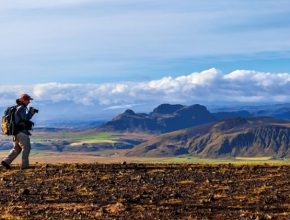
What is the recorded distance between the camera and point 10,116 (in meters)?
35.1

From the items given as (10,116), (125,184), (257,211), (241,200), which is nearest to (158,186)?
(125,184)

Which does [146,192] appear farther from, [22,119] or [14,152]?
[14,152]

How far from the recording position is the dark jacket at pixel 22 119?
35062 mm

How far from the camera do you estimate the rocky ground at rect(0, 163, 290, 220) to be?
1916 centimetres

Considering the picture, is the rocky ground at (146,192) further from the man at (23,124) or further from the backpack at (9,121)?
the backpack at (9,121)

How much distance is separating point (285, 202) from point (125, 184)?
8.69 metres

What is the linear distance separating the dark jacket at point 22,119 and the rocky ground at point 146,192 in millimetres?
A: 2569

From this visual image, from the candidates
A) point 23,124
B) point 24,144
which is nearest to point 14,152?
point 24,144

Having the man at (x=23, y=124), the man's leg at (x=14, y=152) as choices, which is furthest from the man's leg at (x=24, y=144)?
the man's leg at (x=14, y=152)

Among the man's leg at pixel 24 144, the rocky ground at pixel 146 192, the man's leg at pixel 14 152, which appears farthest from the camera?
the man's leg at pixel 14 152

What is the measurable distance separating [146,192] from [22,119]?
14058 mm

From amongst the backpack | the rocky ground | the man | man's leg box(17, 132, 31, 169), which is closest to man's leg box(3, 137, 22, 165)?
the man

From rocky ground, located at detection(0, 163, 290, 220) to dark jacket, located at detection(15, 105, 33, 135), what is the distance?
2569mm

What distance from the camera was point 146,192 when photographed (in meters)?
23.7
